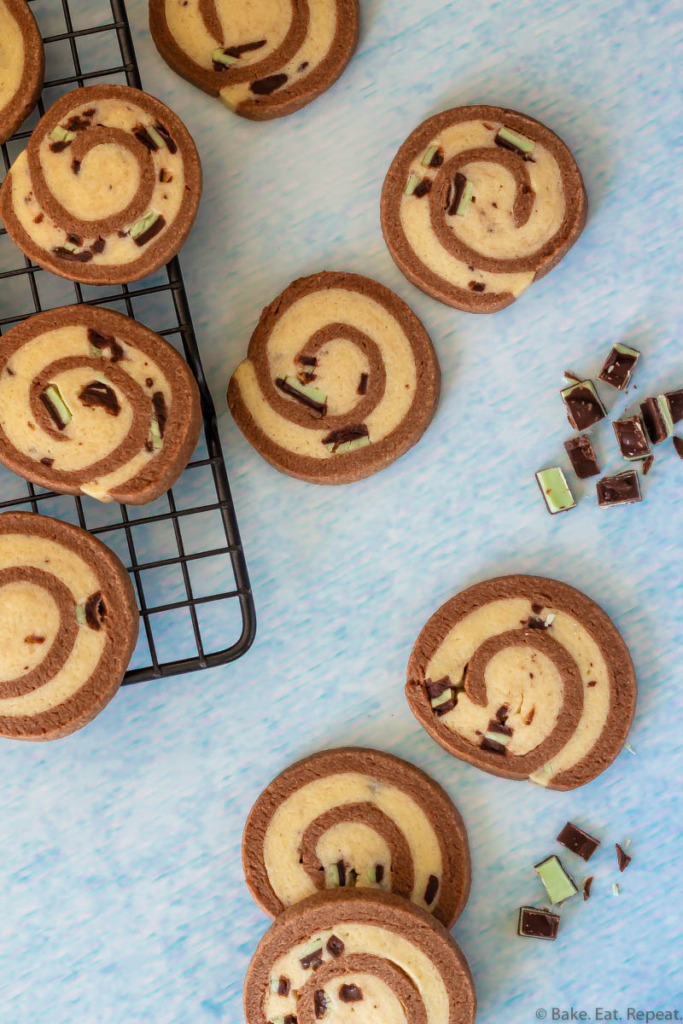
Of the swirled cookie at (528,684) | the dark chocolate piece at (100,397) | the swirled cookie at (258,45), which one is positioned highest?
the swirled cookie at (258,45)

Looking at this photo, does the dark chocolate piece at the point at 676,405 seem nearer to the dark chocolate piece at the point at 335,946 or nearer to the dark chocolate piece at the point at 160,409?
the dark chocolate piece at the point at 160,409

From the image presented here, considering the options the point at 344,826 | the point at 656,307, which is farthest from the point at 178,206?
the point at 344,826

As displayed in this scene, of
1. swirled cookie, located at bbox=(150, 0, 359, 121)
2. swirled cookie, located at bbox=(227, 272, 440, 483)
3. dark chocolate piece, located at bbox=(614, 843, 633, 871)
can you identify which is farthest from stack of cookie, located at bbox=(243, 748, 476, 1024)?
swirled cookie, located at bbox=(150, 0, 359, 121)

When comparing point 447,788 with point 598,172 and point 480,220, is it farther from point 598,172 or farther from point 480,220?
point 598,172

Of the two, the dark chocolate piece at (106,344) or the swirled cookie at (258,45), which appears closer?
the dark chocolate piece at (106,344)

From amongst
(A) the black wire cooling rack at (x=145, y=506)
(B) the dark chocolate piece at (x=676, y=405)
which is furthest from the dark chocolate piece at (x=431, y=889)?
(B) the dark chocolate piece at (x=676, y=405)

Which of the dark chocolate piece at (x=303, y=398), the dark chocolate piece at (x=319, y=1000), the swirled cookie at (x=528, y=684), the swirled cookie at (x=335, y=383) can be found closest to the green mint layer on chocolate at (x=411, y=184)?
the swirled cookie at (x=335, y=383)

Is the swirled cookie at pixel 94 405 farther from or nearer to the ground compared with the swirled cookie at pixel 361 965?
farther from the ground
